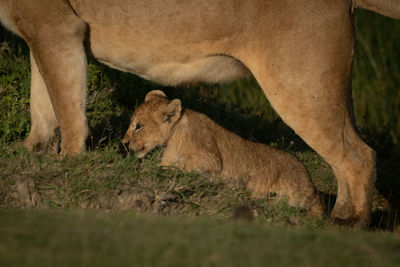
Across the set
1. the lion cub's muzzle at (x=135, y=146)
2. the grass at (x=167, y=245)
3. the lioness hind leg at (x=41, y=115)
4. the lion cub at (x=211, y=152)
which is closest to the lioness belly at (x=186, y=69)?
the lion cub at (x=211, y=152)

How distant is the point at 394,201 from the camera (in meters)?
7.19

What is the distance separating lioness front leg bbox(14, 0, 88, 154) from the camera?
16.7 feet

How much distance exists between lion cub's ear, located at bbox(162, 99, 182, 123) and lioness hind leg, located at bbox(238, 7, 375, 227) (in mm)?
697

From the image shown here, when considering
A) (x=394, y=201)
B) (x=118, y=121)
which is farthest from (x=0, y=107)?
(x=394, y=201)

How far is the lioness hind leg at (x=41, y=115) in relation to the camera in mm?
5945

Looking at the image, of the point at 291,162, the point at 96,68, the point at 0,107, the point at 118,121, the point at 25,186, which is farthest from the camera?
the point at 96,68

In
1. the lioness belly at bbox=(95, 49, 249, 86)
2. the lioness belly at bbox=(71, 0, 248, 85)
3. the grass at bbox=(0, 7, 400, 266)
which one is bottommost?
the grass at bbox=(0, 7, 400, 266)

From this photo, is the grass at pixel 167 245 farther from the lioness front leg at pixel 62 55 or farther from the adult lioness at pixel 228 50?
the adult lioness at pixel 228 50

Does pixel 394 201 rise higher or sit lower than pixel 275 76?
lower

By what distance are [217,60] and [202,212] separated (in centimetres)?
130

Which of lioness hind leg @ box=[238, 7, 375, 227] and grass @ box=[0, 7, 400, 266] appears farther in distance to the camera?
lioness hind leg @ box=[238, 7, 375, 227]

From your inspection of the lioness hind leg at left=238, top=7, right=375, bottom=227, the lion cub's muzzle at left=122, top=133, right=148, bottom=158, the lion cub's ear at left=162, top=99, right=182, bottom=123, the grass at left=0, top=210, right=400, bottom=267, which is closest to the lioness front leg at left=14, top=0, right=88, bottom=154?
the lion cub's muzzle at left=122, top=133, right=148, bottom=158

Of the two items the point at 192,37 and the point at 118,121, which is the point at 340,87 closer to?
the point at 192,37

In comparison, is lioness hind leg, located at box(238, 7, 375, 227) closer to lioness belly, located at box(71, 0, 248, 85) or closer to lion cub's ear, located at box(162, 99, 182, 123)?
lioness belly, located at box(71, 0, 248, 85)
